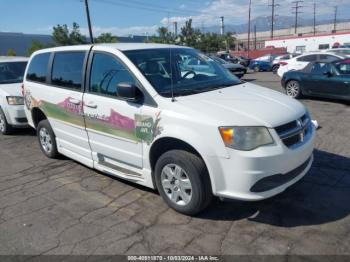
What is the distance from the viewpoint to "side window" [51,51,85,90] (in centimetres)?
487

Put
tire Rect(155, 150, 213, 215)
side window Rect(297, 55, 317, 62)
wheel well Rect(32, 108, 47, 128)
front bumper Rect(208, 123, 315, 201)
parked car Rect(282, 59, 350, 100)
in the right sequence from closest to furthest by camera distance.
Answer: front bumper Rect(208, 123, 315, 201)
tire Rect(155, 150, 213, 215)
wheel well Rect(32, 108, 47, 128)
parked car Rect(282, 59, 350, 100)
side window Rect(297, 55, 317, 62)

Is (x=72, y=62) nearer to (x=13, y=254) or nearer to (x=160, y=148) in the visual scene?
(x=160, y=148)

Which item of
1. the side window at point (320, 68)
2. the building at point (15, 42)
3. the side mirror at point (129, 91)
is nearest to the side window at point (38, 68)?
the side mirror at point (129, 91)

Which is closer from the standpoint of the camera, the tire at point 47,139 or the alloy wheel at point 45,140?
the tire at point 47,139

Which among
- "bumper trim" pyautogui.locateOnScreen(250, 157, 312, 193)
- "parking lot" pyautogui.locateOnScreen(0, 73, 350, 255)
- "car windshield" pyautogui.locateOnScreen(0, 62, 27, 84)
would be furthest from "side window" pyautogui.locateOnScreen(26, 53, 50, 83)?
"bumper trim" pyautogui.locateOnScreen(250, 157, 312, 193)

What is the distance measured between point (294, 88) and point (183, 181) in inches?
353

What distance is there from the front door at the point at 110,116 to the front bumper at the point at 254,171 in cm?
110

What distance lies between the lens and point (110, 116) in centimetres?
427

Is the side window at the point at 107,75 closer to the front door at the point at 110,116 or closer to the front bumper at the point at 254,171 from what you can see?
the front door at the point at 110,116

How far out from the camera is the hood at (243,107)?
3.40 m

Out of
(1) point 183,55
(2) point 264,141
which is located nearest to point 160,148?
(2) point 264,141

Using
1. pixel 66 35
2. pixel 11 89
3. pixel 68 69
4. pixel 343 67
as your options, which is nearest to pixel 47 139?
pixel 68 69

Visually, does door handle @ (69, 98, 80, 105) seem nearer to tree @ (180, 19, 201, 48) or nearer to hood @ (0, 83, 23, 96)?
hood @ (0, 83, 23, 96)

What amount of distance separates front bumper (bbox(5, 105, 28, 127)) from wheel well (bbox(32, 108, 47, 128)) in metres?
1.58
